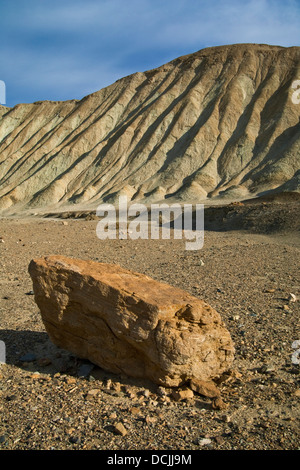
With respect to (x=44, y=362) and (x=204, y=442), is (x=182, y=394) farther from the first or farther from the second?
(x=44, y=362)

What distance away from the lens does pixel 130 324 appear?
3.70 m

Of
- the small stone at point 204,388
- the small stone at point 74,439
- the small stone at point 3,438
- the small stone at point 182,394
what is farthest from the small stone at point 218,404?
the small stone at point 3,438

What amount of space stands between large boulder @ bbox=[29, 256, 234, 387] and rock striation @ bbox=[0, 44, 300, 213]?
26807 millimetres

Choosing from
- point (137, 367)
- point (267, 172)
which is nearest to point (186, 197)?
point (267, 172)

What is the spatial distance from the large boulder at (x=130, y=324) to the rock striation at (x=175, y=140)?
2681cm

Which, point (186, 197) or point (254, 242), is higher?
point (186, 197)

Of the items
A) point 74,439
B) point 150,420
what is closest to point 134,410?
point 150,420

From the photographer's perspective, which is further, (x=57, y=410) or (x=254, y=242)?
(x=254, y=242)

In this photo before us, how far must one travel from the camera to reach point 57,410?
3.31 meters

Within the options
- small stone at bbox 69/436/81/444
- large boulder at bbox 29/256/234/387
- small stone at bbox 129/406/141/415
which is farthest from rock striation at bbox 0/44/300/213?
small stone at bbox 69/436/81/444

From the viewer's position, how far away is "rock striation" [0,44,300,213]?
35281 mm

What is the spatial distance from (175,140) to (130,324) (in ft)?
126
